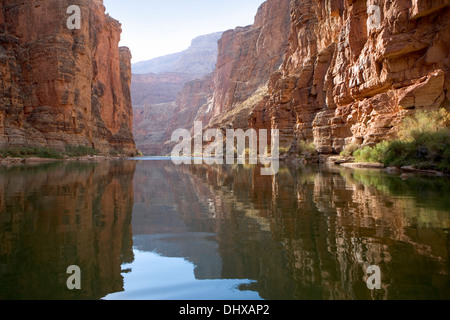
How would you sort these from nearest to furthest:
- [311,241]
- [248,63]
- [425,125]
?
[311,241], [425,125], [248,63]

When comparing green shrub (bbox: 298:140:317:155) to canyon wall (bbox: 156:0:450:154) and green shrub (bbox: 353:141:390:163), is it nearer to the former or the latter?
canyon wall (bbox: 156:0:450:154)

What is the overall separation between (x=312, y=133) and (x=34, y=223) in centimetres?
3851

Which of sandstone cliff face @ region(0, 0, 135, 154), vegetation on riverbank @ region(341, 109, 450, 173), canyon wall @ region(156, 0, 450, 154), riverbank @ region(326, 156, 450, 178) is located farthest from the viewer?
sandstone cliff face @ region(0, 0, 135, 154)

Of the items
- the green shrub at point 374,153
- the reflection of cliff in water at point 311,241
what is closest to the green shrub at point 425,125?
the green shrub at point 374,153

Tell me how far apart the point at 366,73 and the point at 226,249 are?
2844 centimetres

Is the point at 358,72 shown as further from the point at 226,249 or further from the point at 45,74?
the point at 45,74

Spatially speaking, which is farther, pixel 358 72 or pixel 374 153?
pixel 358 72

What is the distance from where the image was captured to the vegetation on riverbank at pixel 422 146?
52.3 feet

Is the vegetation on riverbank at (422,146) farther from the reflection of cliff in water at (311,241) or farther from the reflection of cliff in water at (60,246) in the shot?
the reflection of cliff in water at (60,246)

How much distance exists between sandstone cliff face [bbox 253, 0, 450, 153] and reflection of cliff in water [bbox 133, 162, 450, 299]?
18.2 meters

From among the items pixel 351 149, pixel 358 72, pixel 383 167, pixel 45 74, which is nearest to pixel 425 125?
pixel 383 167

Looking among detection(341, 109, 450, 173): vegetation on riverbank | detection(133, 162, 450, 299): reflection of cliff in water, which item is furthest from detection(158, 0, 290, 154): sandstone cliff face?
detection(133, 162, 450, 299): reflection of cliff in water

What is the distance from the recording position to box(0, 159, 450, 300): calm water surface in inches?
121

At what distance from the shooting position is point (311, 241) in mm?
4625
